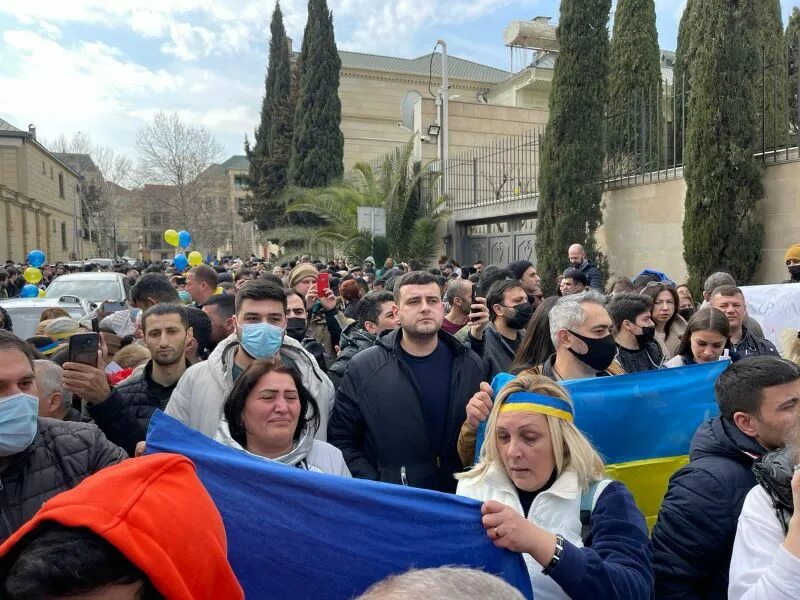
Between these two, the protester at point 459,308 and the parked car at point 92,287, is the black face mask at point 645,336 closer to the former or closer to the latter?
the protester at point 459,308

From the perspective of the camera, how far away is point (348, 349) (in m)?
4.92

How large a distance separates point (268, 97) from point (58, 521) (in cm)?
4058

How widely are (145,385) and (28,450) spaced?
4.96 ft

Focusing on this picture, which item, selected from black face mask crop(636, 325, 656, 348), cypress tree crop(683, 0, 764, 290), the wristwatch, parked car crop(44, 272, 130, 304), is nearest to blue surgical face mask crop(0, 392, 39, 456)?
the wristwatch

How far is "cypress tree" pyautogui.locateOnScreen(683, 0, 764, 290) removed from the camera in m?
10.0


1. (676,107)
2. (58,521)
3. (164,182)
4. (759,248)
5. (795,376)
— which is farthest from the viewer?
(164,182)

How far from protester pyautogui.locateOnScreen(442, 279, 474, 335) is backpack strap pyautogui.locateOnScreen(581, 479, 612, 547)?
135 inches

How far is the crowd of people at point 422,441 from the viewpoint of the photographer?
4.06 feet

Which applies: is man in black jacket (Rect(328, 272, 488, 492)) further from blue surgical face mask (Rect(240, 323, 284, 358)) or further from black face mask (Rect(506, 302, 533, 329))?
black face mask (Rect(506, 302, 533, 329))

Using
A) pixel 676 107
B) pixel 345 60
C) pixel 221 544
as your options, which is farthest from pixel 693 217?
pixel 345 60

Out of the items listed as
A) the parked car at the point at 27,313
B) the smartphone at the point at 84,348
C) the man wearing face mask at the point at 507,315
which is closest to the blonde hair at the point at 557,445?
the smartphone at the point at 84,348

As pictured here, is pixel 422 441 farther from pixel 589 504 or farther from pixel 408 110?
pixel 408 110

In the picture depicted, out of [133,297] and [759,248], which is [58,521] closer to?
[133,297]

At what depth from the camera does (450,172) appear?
2058 centimetres
